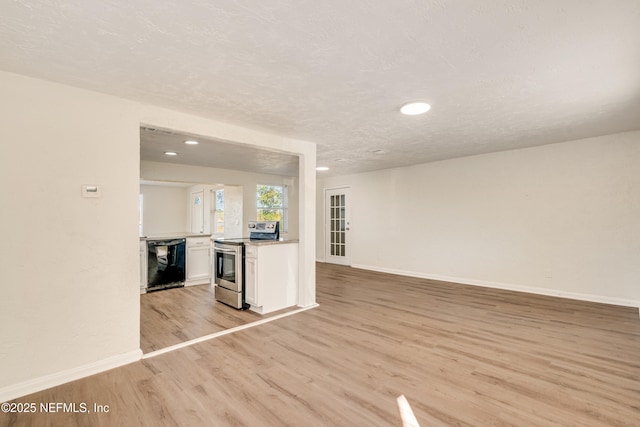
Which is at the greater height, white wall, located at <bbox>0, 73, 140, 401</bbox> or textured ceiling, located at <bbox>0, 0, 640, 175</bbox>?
textured ceiling, located at <bbox>0, 0, 640, 175</bbox>

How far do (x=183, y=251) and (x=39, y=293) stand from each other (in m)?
3.20

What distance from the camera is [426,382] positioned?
2.23 metres

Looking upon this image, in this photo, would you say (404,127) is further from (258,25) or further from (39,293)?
(39,293)

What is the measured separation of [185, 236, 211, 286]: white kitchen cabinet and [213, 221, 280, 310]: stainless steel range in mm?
1164

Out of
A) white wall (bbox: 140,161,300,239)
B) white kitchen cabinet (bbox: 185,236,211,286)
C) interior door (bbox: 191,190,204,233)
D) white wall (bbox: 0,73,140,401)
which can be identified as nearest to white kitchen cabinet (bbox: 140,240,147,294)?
white kitchen cabinet (bbox: 185,236,211,286)

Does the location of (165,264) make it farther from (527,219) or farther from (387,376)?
(527,219)

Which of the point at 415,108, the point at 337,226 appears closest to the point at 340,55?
the point at 415,108

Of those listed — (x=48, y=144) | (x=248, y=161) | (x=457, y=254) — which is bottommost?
(x=457, y=254)

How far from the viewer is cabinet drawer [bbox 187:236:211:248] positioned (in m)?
5.45

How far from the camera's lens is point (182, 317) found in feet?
12.2

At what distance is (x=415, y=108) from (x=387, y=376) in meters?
2.42

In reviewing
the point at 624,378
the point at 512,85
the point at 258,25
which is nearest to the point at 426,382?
the point at 624,378

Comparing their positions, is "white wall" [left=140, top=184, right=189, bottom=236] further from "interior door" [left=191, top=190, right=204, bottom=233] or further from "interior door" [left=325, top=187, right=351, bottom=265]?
"interior door" [left=325, top=187, right=351, bottom=265]

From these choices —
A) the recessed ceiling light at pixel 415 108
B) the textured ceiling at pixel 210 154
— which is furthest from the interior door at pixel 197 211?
the recessed ceiling light at pixel 415 108
